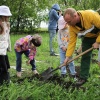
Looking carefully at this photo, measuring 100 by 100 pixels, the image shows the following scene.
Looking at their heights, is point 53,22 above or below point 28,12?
above

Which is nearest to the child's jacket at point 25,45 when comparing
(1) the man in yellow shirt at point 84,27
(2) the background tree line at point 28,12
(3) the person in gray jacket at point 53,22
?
(1) the man in yellow shirt at point 84,27

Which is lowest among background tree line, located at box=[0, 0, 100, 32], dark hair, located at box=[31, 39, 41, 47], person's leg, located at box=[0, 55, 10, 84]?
background tree line, located at box=[0, 0, 100, 32]

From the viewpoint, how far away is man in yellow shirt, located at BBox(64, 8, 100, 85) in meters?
5.07

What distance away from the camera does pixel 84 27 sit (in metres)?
5.25

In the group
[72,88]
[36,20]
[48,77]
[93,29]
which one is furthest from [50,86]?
[36,20]

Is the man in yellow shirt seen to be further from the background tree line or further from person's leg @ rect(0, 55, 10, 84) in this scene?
the background tree line

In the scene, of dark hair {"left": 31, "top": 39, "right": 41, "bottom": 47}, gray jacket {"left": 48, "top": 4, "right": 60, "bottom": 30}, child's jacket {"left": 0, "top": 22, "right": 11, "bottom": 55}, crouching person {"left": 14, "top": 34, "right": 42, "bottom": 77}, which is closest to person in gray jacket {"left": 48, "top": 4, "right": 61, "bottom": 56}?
gray jacket {"left": 48, "top": 4, "right": 60, "bottom": 30}

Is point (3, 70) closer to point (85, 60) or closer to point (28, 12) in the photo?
point (85, 60)

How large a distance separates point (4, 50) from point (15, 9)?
16.1 m

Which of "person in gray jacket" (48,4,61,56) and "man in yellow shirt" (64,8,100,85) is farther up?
"man in yellow shirt" (64,8,100,85)

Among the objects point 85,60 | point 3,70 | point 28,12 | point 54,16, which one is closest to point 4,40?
point 3,70

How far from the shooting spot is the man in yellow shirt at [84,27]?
16.6ft

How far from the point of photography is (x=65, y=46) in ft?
20.3

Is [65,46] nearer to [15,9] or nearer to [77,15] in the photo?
[77,15]
